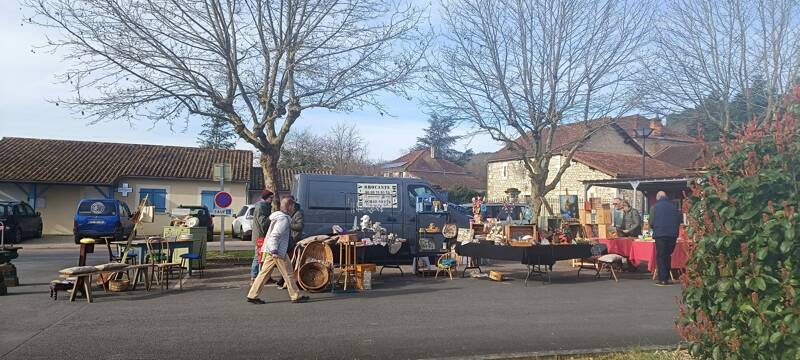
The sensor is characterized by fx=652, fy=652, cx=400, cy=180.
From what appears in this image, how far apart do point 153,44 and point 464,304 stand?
10007 mm

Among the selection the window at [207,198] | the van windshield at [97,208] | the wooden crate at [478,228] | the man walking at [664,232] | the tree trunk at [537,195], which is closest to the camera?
the man walking at [664,232]

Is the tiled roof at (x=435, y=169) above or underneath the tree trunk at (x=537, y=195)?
above

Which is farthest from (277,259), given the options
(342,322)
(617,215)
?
(617,215)

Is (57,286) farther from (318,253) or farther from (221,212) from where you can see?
(221,212)

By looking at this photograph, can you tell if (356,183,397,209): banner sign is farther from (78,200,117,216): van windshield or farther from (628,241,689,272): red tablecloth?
(78,200,117,216): van windshield

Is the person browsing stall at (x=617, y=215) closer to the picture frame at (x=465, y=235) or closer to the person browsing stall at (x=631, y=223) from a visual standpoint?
the person browsing stall at (x=631, y=223)

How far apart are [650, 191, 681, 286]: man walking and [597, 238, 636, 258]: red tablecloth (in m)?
1.53

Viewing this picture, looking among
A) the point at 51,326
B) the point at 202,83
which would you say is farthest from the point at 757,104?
the point at 51,326

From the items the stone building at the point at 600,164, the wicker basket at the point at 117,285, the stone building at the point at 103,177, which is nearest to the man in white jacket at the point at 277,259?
the wicker basket at the point at 117,285

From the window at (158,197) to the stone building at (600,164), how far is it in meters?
16.9

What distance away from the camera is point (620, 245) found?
13961 millimetres

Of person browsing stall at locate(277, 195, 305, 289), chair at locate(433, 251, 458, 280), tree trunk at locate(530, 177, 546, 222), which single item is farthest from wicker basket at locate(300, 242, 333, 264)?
tree trunk at locate(530, 177, 546, 222)

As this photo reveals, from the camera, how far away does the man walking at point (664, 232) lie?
39.4 ft

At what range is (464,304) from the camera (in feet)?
31.4
